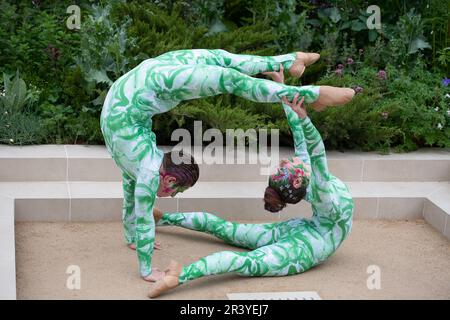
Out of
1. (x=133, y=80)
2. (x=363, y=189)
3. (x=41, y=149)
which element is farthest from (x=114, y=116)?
(x=363, y=189)

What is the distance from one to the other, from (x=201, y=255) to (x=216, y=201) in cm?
71

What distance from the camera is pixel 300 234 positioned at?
5281 mm

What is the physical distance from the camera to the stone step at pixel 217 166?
6324mm

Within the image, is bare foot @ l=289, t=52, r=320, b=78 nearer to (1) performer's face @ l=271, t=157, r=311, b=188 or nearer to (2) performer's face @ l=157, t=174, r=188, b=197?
(1) performer's face @ l=271, t=157, r=311, b=188

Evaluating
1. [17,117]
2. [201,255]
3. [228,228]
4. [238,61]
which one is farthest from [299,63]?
[17,117]

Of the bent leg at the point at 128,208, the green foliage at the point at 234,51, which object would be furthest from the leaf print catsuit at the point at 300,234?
the green foliage at the point at 234,51

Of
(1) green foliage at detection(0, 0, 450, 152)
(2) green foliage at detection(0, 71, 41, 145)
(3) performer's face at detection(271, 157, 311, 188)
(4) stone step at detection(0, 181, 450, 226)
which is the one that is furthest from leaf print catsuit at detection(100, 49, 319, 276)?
(2) green foliage at detection(0, 71, 41, 145)

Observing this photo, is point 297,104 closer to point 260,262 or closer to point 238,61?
point 238,61

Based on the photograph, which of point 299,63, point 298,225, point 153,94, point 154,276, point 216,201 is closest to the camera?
point 153,94

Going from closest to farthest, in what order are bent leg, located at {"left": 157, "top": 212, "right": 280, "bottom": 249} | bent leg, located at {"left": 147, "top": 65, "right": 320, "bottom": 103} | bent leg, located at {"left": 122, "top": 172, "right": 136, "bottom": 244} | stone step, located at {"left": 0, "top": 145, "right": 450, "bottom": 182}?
bent leg, located at {"left": 147, "top": 65, "right": 320, "bottom": 103}, bent leg, located at {"left": 122, "top": 172, "right": 136, "bottom": 244}, bent leg, located at {"left": 157, "top": 212, "right": 280, "bottom": 249}, stone step, located at {"left": 0, "top": 145, "right": 450, "bottom": 182}

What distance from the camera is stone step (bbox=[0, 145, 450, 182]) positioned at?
6324mm

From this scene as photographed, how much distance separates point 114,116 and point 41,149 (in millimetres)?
1766

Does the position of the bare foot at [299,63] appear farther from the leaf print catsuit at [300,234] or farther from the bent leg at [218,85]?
the bent leg at [218,85]

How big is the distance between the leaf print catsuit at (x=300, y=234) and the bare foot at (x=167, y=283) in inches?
1.5
